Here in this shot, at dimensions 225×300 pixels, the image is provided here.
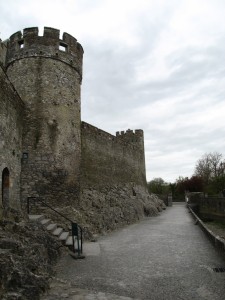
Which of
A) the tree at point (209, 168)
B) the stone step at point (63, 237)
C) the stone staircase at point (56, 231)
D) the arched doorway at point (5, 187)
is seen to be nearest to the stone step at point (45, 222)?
the stone staircase at point (56, 231)

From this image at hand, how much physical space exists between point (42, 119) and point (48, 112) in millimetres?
417

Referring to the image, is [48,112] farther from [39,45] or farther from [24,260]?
[24,260]

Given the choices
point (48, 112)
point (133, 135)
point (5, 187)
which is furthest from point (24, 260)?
point (133, 135)

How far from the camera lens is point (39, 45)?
1270 centimetres

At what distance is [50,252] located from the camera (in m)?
7.82

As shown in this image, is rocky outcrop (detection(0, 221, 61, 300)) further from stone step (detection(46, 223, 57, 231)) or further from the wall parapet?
the wall parapet

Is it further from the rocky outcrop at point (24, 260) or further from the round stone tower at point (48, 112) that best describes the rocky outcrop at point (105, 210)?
the rocky outcrop at point (24, 260)

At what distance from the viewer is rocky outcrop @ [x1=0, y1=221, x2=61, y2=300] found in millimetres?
4590

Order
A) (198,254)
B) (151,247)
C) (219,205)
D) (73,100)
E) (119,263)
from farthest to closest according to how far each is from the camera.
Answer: (219,205) < (73,100) < (151,247) < (198,254) < (119,263)

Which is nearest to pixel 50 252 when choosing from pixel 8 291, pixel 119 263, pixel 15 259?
pixel 119 263

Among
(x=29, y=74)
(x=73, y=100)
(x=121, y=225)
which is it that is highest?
(x=29, y=74)

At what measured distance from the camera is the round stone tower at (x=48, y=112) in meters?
11.8

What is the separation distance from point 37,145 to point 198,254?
24.4 ft

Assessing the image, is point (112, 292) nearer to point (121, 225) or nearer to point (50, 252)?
point (50, 252)
